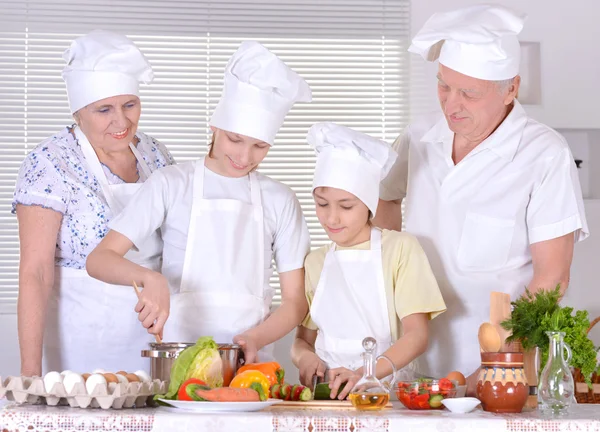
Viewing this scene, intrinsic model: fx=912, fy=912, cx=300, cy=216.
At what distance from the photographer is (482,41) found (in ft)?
7.06

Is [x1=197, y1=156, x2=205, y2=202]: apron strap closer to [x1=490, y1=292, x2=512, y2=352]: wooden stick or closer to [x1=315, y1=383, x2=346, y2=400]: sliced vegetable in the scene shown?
[x1=315, y1=383, x2=346, y2=400]: sliced vegetable

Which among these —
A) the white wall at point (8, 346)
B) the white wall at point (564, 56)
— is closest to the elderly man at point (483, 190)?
the white wall at point (564, 56)

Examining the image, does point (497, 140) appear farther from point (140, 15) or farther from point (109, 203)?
point (140, 15)

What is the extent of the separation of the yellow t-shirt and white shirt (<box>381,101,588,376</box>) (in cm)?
16

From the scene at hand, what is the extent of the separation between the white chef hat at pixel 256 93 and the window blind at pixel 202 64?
2.21 metres

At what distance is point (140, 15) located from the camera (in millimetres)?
4309

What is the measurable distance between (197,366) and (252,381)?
0.11 meters

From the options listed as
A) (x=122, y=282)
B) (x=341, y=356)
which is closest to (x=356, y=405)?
(x=341, y=356)

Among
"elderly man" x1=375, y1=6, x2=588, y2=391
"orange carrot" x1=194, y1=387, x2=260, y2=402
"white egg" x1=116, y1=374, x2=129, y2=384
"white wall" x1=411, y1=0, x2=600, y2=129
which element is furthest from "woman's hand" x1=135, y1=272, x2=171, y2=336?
"white wall" x1=411, y1=0, x2=600, y2=129

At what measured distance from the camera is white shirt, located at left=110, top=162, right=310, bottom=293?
2162mm

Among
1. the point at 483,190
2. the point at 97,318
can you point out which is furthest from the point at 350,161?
the point at 97,318

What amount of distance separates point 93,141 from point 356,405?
113 centimetres

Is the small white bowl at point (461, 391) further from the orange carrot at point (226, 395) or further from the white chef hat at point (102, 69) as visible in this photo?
the white chef hat at point (102, 69)

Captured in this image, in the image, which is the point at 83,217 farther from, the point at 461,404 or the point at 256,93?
the point at 461,404
